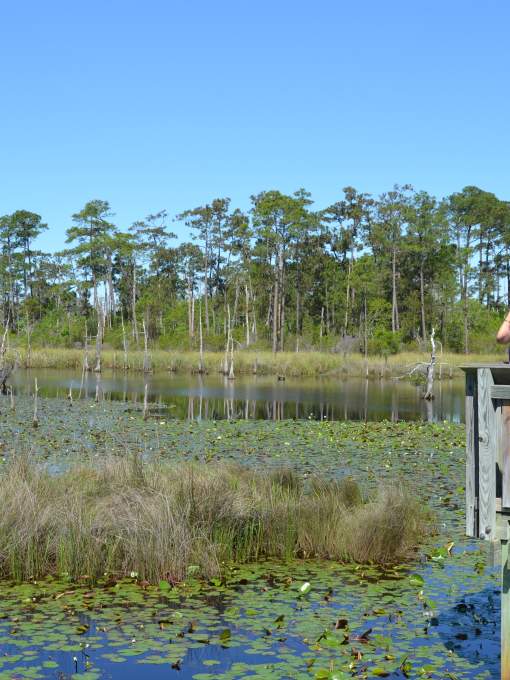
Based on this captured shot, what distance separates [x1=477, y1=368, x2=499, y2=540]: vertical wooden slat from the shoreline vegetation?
44794mm

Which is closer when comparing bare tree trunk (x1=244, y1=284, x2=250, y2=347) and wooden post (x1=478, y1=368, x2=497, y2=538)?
wooden post (x1=478, y1=368, x2=497, y2=538)

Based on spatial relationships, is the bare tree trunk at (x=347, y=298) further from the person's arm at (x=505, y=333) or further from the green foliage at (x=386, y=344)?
the person's arm at (x=505, y=333)

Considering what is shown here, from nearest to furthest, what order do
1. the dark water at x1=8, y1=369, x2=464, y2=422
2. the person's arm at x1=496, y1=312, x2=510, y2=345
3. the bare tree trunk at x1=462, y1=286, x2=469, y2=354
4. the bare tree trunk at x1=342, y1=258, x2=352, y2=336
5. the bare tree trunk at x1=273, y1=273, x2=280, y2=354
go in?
1. the person's arm at x1=496, y1=312, x2=510, y2=345
2. the dark water at x1=8, y1=369, x2=464, y2=422
3. the bare tree trunk at x1=273, y1=273, x2=280, y2=354
4. the bare tree trunk at x1=462, y1=286, x2=469, y2=354
5. the bare tree trunk at x1=342, y1=258, x2=352, y2=336

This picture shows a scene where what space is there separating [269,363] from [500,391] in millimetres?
48764

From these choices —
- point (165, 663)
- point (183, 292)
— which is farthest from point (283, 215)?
point (165, 663)

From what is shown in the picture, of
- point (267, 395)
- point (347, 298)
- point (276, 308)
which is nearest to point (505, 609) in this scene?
point (267, 395)

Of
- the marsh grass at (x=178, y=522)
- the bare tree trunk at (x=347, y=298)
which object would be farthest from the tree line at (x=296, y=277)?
the marsh grass at (x=178, y=522)

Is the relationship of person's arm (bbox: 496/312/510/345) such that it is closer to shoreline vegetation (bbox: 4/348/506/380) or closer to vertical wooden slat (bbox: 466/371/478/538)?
vertical wooden slat (bbox: 466/371/478/538)

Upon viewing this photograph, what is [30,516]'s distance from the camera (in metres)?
8.25

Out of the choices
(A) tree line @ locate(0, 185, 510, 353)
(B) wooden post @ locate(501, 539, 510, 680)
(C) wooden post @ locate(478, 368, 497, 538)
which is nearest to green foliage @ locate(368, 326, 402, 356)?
(A) tree line @ locate(0, 185, 510, 353)

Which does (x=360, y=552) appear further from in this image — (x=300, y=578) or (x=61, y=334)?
(x=61, y=334)

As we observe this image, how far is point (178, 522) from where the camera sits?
843 cm

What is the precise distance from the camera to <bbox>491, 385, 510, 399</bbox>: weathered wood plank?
5.45 m

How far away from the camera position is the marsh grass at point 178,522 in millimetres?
8016
